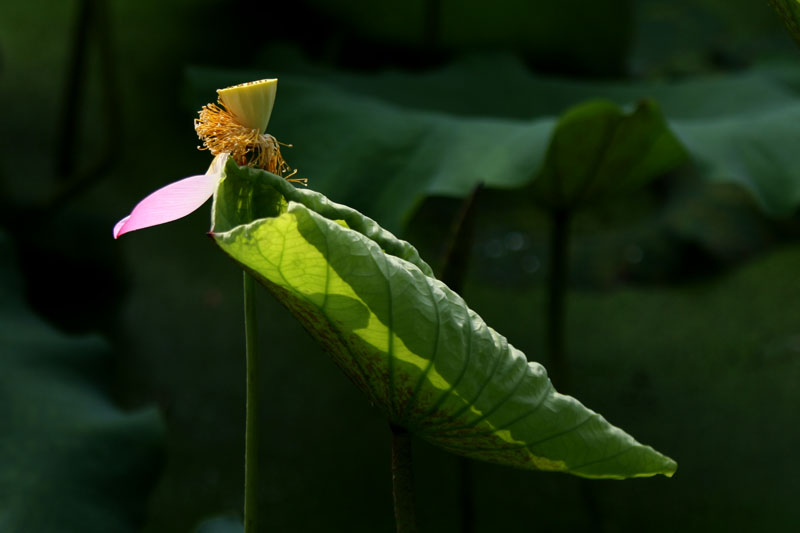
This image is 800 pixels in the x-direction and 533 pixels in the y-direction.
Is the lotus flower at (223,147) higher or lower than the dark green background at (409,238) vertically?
higher

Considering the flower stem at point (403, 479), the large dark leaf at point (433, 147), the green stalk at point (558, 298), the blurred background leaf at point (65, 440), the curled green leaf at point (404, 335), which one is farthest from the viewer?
the green stalk at point (558, 298)

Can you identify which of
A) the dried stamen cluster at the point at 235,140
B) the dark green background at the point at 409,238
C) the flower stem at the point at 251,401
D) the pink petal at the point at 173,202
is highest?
the dried stamen cluster at the point at 235,140

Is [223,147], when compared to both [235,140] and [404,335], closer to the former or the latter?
[235,140]

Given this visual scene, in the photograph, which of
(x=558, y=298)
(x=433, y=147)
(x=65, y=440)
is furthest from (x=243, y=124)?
(x=558, y=298)

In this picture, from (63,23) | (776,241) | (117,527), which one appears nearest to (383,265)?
(117,527)

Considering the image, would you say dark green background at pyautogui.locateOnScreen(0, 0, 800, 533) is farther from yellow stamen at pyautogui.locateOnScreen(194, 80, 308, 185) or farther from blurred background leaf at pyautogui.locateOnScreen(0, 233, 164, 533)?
yellow stamen at pyautogui.locateOnScreen(194, 80, 308, 185)

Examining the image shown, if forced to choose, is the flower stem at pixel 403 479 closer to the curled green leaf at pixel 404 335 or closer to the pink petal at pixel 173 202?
the curled green leaf at pixel 404 335

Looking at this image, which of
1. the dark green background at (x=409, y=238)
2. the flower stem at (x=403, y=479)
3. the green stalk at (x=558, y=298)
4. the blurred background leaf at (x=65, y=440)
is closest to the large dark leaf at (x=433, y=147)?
the dark green background at (x=409, y=238)
